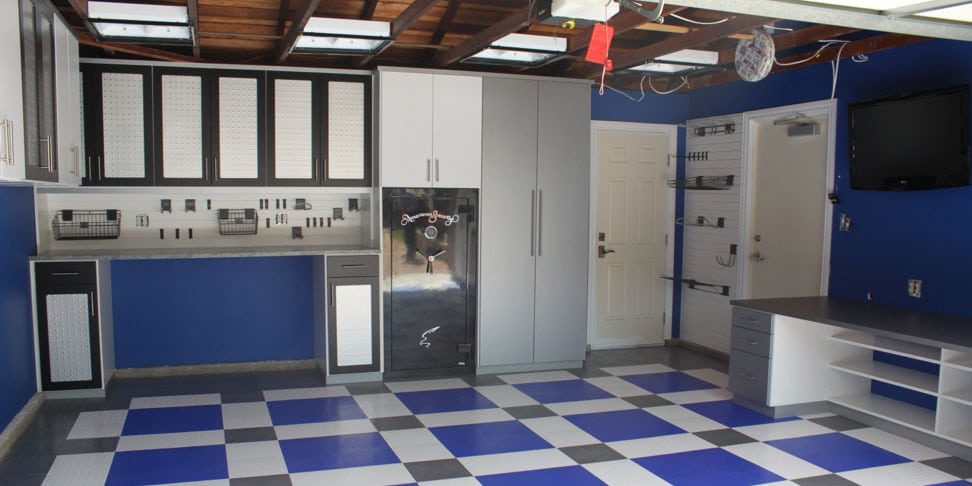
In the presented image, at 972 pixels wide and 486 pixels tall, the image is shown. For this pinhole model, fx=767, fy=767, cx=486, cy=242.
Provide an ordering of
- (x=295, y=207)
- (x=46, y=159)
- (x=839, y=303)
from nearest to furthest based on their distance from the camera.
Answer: (x=46, y=159)
(x=839, y=303)
(x=295, y=207)

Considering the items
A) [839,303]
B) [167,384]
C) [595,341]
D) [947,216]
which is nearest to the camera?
[947,216]

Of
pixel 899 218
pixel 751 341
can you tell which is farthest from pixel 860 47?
pixel 751 341

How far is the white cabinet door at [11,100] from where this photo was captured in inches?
122

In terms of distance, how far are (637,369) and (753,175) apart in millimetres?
1829

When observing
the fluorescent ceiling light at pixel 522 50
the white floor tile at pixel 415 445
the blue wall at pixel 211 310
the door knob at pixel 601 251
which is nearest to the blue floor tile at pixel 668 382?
the door knob at pixel 601 251

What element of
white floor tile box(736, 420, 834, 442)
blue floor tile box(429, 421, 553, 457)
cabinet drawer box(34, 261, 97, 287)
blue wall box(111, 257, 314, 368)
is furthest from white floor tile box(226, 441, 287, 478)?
white floor tile box(736, 420, 834, 442)

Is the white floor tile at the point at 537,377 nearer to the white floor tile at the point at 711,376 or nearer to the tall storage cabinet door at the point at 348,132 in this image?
the white floor tile at the point at 711,376

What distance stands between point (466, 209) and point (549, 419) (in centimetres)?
176

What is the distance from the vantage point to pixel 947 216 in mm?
4566

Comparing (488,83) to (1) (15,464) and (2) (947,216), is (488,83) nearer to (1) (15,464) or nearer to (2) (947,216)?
(2) (947,216)

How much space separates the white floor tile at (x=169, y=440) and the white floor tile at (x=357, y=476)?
79 centimetres

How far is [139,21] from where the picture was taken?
425 cm

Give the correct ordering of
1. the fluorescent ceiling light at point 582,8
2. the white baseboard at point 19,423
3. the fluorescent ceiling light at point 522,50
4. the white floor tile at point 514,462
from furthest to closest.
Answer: the fluorescent ceiling light at point 522,50, the white baseboard at point 19,423, the white floor tile at point 514,462, the fluorescent ceiling light at point 582,8

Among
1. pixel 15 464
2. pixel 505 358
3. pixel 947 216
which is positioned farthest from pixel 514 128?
pixel 15 464
